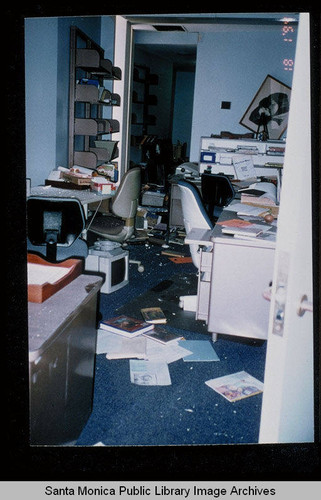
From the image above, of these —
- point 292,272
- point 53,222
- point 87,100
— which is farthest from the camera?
point 87,100

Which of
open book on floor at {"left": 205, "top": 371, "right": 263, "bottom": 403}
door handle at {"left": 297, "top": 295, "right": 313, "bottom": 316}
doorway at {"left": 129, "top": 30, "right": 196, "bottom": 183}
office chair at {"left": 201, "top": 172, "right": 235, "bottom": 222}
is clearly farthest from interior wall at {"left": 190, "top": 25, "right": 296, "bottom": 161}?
door handle at {"left": 297, "top": 295, "right": 313, "bottom": 316}

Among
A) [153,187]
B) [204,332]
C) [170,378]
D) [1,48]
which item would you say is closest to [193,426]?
[170,378]

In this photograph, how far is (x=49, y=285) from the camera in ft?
4.93

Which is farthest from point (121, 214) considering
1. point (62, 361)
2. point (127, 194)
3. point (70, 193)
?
point (62, 361)

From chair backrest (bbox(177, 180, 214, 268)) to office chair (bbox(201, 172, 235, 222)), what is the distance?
112cm

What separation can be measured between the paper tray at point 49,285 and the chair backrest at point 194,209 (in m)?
1.40

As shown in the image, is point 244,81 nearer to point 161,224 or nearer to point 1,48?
point 161,224

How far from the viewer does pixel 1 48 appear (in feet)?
3.77

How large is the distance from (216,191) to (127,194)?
0.96 m

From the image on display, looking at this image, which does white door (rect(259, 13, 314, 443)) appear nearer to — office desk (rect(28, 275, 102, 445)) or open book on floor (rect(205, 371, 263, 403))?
office desk (rect(28, 275, 102, 445))

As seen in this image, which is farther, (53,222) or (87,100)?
(87,100)

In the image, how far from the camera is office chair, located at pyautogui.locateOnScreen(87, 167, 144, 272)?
142 inches

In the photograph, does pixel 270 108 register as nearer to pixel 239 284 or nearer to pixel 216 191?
pixel 216 191

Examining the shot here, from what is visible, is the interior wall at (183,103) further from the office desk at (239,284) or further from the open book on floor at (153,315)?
the office desk at (239,284)
